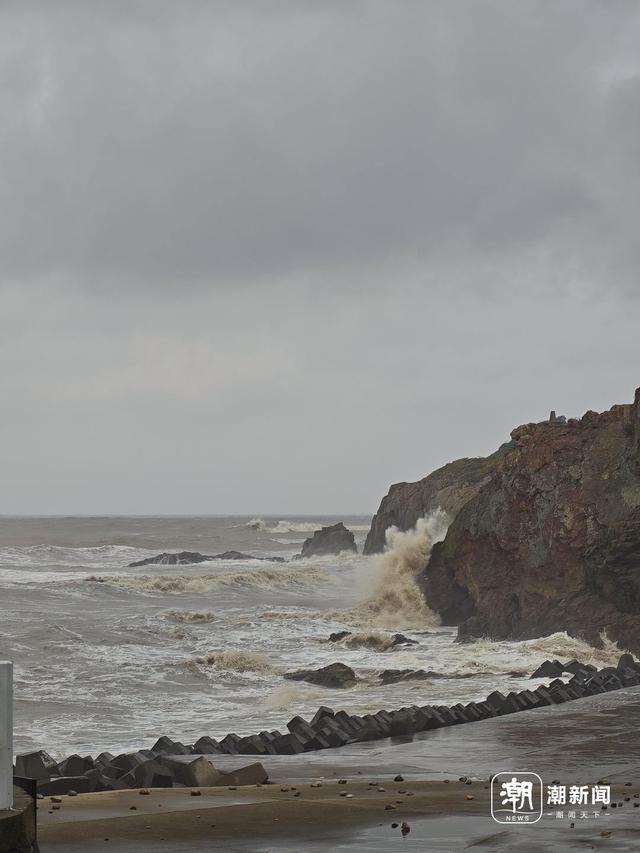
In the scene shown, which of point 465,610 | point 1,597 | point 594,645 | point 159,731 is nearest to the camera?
point 159,731

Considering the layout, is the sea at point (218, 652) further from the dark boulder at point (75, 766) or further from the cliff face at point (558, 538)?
the dark boulder at point (75, 766)

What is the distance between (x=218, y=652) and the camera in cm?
2655

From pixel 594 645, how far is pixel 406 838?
2105 cm

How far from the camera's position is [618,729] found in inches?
512

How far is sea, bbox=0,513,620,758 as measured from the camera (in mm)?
18391

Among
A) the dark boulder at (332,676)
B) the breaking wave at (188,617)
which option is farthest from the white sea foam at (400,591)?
the dark boulder at (332,676)

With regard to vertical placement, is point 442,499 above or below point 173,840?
above

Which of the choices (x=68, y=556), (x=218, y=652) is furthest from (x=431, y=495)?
(x=218, y=652)

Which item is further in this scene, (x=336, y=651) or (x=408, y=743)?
(x=336, y=651)

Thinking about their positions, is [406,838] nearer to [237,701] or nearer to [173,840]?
[173,840]

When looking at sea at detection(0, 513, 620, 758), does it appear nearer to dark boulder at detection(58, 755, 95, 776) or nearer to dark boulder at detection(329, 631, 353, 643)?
dark boulder at detection(329, 631, 353, 643)

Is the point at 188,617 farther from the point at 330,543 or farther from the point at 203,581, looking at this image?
the point at 330,543

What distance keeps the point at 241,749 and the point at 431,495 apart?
47162 mm

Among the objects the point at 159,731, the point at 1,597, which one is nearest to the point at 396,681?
the point at 159,731
